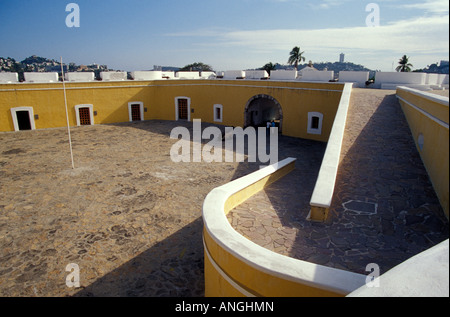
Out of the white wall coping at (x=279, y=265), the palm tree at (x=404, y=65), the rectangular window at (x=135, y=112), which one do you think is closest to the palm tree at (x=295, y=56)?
the palm tree at (x=404, y=65)

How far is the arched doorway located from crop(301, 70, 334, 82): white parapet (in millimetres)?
2588

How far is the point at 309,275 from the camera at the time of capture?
3074mm

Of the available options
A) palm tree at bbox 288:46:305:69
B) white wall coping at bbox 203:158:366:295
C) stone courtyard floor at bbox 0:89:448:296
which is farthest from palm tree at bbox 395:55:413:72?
white wall coping at bbox 203:158:366:295

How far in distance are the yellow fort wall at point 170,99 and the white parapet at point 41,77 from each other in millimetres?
779

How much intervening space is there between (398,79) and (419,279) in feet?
59.1

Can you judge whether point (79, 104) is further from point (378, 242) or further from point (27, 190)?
point (378, 242)

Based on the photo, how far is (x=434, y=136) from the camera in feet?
19.1

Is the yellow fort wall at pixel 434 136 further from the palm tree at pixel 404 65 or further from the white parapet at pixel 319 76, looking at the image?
the palm tree at pixel 404 65

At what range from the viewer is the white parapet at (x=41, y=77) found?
61.5ft

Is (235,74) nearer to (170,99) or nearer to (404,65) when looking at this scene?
(170,99)

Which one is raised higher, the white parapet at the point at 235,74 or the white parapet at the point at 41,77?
the white parapet at the point at 235,74

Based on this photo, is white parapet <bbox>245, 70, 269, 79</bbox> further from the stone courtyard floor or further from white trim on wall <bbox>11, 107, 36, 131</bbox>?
white trim on wall <bbox>11, 107, 36, 131</bbox>

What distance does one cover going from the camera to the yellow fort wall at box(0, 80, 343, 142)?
668 inches
